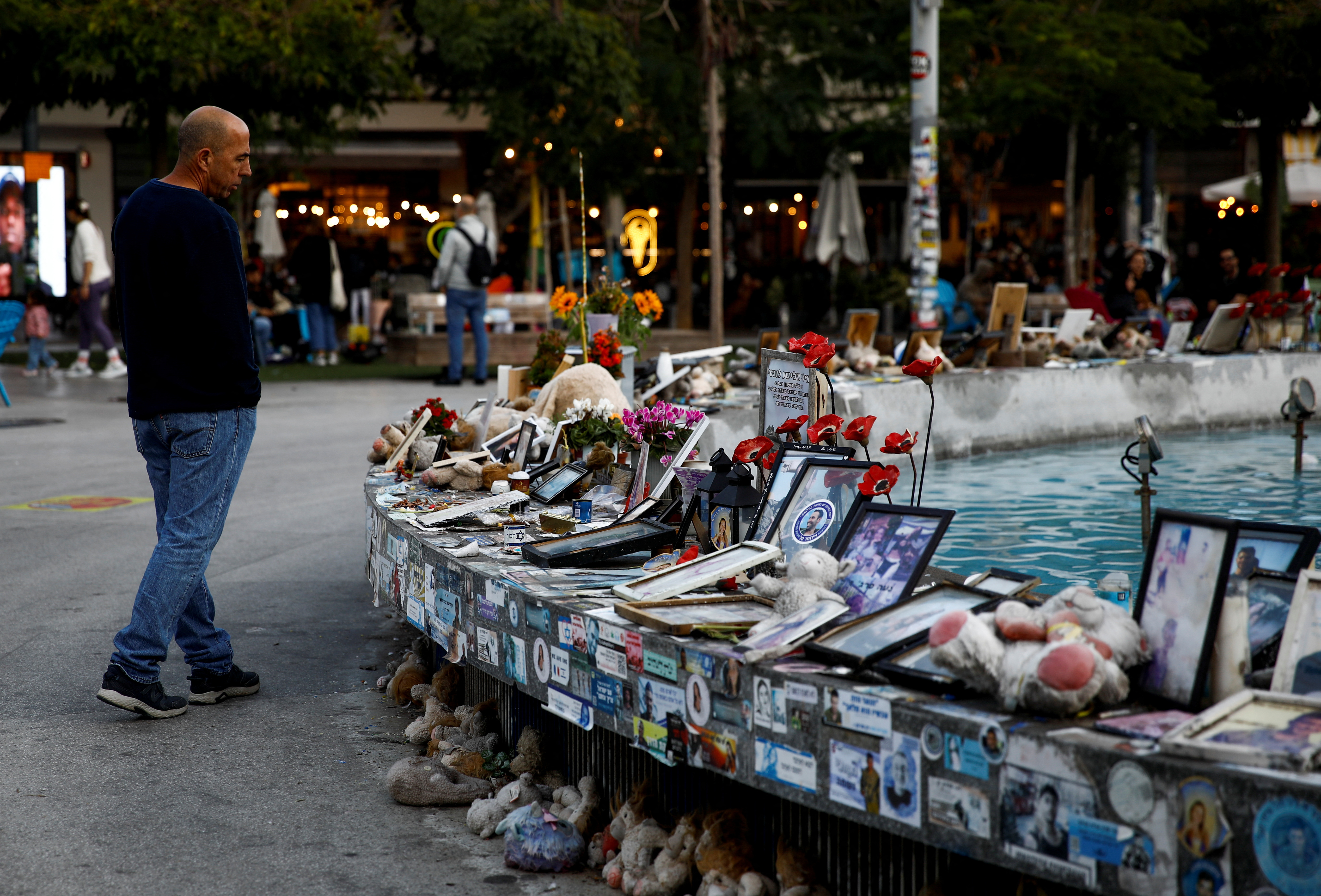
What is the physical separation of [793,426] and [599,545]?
2.46ft

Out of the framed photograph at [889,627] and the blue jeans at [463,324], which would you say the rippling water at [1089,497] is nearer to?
the framed photograph at [889,627]

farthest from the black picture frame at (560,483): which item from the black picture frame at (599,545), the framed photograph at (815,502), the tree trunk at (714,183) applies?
the tree trunk at (714,183)

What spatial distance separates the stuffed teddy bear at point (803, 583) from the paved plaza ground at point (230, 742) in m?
0.82

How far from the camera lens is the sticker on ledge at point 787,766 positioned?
2.81m

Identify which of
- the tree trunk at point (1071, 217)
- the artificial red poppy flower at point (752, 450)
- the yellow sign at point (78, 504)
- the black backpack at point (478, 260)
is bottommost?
the yellow sign at point (78, 504)

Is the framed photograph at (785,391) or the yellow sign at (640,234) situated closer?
the framed photograph at (785,391)

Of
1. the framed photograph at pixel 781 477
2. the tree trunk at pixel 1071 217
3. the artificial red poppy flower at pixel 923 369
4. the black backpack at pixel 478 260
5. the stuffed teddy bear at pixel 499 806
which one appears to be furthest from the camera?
the tree trunk at pixel 1071 217

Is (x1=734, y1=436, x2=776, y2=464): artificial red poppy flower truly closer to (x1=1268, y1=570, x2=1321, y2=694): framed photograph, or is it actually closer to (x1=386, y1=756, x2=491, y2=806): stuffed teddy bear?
(x1=386, y1=756, x2=491, y2=806): stuffed teddy bear

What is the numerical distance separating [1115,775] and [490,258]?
13.9m

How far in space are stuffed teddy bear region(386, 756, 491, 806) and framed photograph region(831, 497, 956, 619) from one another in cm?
127

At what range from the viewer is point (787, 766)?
2865 millimetres

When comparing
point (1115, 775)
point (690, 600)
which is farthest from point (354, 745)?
point (1115, 775)

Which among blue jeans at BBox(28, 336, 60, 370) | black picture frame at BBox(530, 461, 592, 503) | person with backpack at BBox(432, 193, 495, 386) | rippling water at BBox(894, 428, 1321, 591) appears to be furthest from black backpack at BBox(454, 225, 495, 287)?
black picture frame at BBox(530, 461, 592, 503)

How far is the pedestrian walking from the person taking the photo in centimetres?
1781
